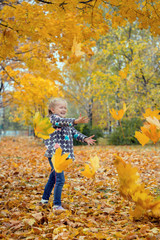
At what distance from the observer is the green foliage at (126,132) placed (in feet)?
38.6

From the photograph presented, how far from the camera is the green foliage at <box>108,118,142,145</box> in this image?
11.8m

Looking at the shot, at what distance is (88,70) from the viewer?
1589 centimetres

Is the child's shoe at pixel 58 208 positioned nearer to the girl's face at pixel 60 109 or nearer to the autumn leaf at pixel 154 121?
the girl's face at pixel 60 109

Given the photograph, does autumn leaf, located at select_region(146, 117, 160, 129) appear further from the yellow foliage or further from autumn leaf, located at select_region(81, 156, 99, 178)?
autumn leaf, located at select_region(81, 156, 99, 178)

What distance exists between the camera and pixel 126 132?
463 inches

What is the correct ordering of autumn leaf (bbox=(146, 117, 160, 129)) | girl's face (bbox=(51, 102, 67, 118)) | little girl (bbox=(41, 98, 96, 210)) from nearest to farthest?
autumn leaf (bbox=(146, 117, 160, 129)) < little girl (bbox=(41, 98, 96, 210)) < girl's face (bbox=(51, 102, 67, 118))

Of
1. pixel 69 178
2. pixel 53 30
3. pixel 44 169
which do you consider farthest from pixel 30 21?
pixel 44 169

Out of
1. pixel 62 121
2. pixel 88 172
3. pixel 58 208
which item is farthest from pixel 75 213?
pixel 62 121

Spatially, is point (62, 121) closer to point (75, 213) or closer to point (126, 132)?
point (75, 213)

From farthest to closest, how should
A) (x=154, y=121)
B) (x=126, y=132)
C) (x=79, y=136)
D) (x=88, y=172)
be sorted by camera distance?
(x=126, y=132)
(x=79, y=136)
(x=88, y=172)
(x=154, y=121)

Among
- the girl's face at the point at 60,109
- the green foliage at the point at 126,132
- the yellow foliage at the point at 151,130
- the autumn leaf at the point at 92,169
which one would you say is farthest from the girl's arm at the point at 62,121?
the green foliage at the point at 126,132

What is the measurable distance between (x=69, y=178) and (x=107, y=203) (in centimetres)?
159

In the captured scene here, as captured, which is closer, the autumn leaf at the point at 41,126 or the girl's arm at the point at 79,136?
the autumn leaf at the point at 41,126

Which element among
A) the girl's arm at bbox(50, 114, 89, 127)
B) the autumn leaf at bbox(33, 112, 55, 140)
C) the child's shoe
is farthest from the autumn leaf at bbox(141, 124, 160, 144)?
the child's shoe
